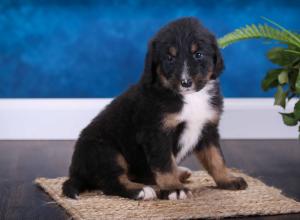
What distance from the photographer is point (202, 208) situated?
3293 mm

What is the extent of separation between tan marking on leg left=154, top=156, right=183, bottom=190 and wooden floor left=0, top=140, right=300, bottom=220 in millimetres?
465

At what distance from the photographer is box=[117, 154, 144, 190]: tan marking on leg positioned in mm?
3453

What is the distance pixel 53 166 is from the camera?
4.41m

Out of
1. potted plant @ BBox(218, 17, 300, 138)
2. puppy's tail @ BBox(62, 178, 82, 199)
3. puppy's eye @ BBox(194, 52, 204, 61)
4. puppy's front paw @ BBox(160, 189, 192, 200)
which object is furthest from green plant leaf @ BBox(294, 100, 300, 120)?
puppy's tail @ BBox(62, 178, 82, 199)

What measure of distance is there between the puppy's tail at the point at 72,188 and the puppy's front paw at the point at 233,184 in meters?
0.72

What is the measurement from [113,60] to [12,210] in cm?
202

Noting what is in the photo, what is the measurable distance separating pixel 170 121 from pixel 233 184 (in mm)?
522

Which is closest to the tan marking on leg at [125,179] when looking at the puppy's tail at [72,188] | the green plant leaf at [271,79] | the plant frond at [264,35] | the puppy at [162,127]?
the puppy at [162,127]

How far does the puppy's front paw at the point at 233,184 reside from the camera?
3643mm

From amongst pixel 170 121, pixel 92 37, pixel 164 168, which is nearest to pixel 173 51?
pixel 170 121

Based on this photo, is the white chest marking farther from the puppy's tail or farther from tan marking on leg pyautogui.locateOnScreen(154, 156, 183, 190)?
the puppy's tail

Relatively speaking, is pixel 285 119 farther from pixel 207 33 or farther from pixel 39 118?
pixel 39 118

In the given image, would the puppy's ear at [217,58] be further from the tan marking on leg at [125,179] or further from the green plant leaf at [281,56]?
the tan marking on leg at [125,179]

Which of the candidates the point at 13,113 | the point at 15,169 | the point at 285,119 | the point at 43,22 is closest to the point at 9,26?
the point at 43,22
